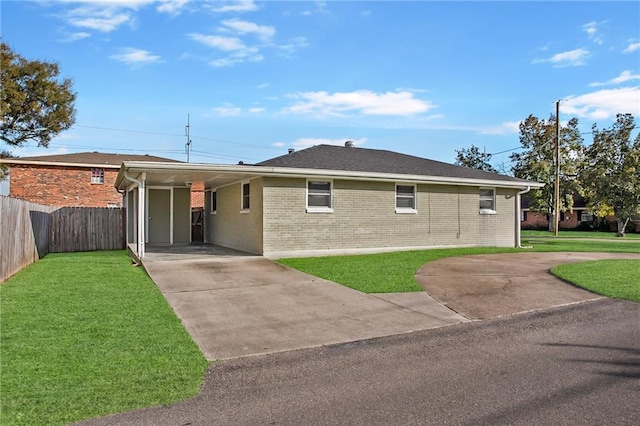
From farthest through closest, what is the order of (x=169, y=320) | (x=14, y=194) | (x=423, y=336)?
1. (x=14, y=194)
2. (x=169, y=320)
3. (x=423, y=336)

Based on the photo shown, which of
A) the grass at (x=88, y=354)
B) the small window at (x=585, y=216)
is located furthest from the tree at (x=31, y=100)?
the small window at (x=585, y=216)

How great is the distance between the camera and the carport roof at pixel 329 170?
13.5 m

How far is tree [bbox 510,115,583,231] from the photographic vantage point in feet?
122

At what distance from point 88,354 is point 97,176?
96.6 feet

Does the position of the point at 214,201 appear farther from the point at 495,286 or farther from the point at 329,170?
the point at 495,286

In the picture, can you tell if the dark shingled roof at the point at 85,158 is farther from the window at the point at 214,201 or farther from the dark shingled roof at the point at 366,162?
the dark shingled roof at the point at 366,162

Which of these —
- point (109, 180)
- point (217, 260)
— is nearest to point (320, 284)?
point (217, 260)

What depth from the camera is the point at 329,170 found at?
582 inches

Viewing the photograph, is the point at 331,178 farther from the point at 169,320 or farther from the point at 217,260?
the point at 169,320

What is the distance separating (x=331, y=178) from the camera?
15078 millimetres

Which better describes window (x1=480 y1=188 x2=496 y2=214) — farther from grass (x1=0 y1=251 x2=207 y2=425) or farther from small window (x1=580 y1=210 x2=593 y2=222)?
small window (x1=580 y1=210 x2=593 y2=222)

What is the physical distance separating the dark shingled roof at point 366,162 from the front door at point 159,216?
5.79m

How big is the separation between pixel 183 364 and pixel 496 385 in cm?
318

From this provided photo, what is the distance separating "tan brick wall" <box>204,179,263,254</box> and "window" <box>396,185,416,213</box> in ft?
16.9
